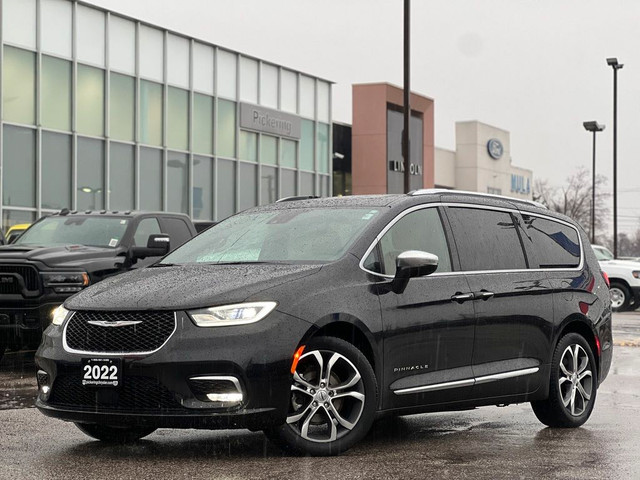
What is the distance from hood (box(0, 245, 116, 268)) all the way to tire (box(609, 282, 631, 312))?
17.6 metres

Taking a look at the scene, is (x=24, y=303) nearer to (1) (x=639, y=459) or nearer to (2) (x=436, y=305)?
(2) (x=436, y=305)

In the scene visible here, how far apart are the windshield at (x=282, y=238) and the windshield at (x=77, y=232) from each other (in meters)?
5.92

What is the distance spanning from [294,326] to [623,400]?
15.7 ft

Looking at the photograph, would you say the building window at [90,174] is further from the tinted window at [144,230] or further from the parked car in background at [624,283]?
the tinted window at [144,230]

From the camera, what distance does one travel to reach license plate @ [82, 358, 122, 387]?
22.1ft

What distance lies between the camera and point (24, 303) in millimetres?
12461

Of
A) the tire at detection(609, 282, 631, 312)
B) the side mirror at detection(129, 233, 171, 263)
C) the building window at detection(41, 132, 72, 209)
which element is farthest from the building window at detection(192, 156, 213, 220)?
the side mirror at detection(129, 233, 171, 263)

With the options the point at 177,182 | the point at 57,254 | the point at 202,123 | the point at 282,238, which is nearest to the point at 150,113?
the point at 177,182

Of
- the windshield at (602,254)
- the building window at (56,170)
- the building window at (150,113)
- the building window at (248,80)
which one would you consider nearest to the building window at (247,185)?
the building window at (248,80)

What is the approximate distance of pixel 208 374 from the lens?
663cm

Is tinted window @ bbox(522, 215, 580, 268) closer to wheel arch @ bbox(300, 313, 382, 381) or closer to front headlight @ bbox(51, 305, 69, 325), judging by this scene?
wheel arch @ bbox(300, 313, 382, 381)

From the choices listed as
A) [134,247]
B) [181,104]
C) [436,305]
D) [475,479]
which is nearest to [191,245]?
[436,305]

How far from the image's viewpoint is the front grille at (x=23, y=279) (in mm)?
12523

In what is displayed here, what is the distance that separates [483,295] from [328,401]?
1.65 meters
